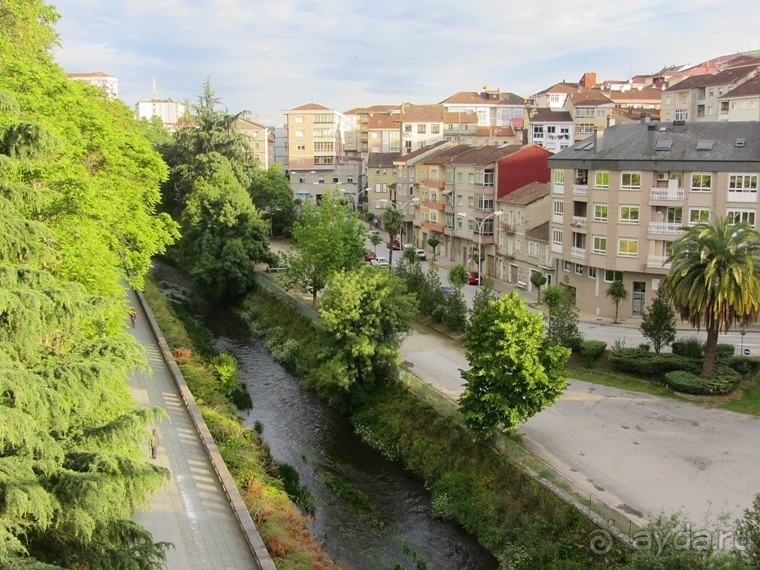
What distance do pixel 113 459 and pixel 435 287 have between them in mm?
31538

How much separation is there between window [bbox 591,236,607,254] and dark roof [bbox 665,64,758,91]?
49499 mm

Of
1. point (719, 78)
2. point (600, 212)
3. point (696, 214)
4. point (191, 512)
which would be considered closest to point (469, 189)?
point (600, 212)

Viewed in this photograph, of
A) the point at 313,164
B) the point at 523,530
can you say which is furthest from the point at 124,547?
the point at 313,164

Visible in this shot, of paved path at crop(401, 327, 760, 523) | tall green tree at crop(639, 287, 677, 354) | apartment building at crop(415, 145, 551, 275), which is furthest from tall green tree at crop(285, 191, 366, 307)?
tall green tree at crop(639, 287, 677, 354)

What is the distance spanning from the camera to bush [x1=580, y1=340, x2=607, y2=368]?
1353 inches

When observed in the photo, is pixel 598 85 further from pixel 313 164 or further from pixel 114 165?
pixel 114 165

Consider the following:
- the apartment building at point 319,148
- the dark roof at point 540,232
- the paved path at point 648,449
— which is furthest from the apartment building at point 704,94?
the paved path at point 648,449

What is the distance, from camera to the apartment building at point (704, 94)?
82.0 meters

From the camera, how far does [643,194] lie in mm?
42438

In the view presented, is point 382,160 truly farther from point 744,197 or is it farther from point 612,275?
point 744,197

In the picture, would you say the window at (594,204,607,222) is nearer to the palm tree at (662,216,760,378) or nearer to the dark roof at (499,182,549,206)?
the dark roof at (499,182,549,206)

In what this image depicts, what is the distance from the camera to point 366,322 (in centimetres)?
3288

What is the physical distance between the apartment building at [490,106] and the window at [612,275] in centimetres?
7188

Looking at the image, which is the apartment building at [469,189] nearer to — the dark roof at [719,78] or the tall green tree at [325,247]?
Result: the tall green tree at [325,247]
